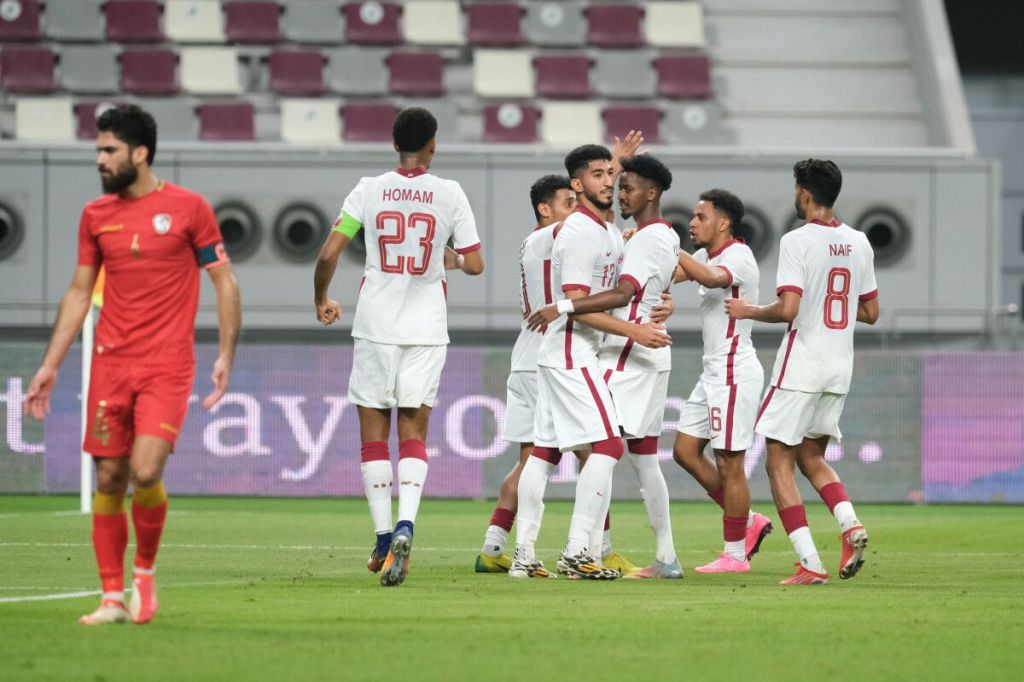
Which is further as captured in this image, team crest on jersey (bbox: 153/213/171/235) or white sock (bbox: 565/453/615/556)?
white sock (bbox: 565/453/615/556)

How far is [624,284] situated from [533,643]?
127 inches

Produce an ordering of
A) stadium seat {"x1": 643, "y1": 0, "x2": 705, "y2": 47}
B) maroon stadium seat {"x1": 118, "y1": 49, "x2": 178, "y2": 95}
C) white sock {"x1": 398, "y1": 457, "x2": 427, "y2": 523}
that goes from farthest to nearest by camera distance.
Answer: stadium seat {"x1": 643, "y1": 0, "x2": 705, "y2": 47}
maroon stadium seat {"x1": 118, "y1": 49, "x2": 178, "y2": 95}
white sock {"x1": 398, "y1": 457, "x2": 427, "y2": 523}

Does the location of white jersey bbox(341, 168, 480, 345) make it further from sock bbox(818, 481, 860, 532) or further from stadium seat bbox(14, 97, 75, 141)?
stadium seat bbox(14, 97, 75, 141)

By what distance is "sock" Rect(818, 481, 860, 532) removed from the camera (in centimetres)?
958

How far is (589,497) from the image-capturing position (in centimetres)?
929

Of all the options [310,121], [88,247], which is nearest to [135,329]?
[88,247]

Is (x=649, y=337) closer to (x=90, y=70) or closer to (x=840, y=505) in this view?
(x=840, y=505)

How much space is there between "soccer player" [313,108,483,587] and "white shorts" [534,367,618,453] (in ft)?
2.19

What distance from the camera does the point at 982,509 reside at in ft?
61.1

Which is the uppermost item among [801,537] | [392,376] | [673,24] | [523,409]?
[673,24]

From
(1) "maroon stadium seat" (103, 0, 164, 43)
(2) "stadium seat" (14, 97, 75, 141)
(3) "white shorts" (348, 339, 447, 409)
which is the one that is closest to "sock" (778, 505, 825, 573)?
(3) "white shorts" (348, 339, 447, 409)

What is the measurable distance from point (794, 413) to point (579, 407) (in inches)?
52.9

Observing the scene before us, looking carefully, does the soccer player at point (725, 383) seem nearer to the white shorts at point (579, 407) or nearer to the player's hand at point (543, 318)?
the white shorts at point (579, 407)

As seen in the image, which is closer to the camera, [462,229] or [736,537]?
[462,229]
